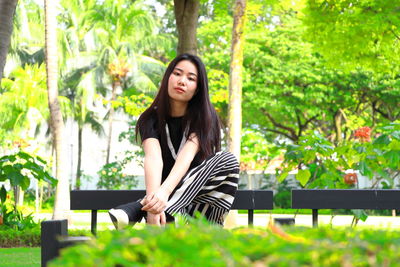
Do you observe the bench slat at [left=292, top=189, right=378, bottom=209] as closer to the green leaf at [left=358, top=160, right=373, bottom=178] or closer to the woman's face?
the woman's face

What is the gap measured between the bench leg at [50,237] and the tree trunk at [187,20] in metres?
6.99

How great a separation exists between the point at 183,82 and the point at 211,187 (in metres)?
0.62

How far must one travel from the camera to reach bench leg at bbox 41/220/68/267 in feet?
5.42

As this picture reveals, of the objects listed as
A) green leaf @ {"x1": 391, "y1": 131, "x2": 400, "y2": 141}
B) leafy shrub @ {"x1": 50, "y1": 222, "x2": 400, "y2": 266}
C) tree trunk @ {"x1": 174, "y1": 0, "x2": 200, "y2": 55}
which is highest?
tree trunk @ {"x1": 174, "y1": 0, "x2": 200, "y2": 55}

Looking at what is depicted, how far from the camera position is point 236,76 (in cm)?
1347

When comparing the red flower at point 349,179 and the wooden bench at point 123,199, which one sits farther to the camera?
the red flower at point 349,179

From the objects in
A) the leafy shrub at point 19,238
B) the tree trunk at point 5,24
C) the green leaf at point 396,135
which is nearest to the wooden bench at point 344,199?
the green leaf at point 396,135

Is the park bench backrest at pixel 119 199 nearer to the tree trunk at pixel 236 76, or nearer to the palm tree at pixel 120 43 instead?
the tree trunk at pixel 236 76

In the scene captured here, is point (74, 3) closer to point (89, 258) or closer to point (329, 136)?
point (329, 136)

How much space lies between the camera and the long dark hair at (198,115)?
10.5ft

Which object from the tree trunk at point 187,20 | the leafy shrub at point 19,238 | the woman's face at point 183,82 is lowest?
the leafy shrub at point 19,238

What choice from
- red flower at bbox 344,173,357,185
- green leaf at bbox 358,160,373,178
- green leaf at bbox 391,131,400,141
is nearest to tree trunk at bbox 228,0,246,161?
red flower at bbox 344,173,357,185

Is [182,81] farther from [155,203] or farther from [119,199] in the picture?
[155,203]

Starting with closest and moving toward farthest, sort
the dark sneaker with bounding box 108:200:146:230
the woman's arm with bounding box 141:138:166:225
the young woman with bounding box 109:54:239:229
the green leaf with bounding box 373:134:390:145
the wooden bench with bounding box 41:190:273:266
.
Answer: the dark sneaker with bounding box 108:200:146:230 → the young woman with bounding box 109:54:239:229 → the woman's arm with bounding box 141:138:166:225 → the wooden bench with bounding box 41:190:273:266 → the green leaf with bounding box 373:134:390:145
